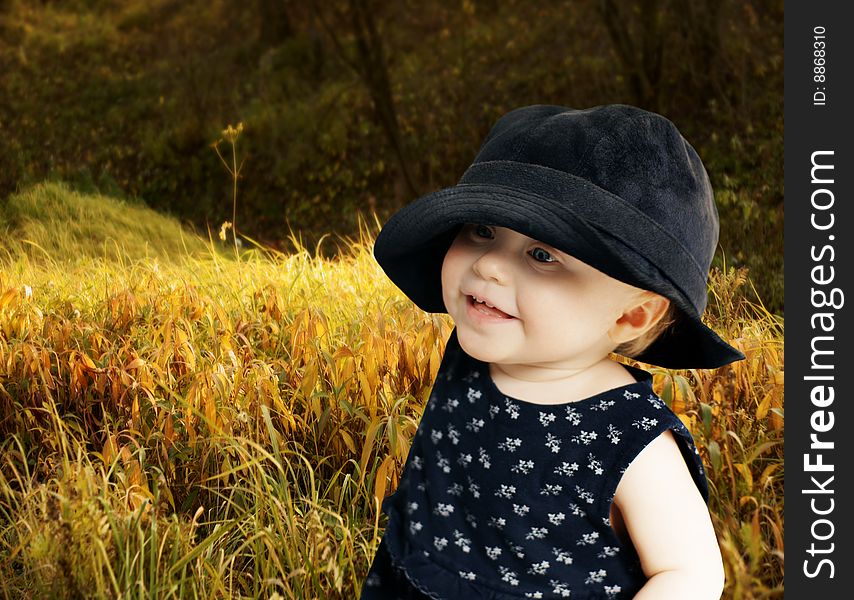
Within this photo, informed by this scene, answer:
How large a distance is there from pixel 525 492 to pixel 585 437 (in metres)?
0.14

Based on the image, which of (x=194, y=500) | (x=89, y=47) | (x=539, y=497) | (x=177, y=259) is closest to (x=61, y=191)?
(x=177, y=259)

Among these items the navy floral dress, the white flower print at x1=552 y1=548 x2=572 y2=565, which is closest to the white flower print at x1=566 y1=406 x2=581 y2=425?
the navy floral dress

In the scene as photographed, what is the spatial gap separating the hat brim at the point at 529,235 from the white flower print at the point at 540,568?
0.41m

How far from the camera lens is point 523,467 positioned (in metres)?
1.42

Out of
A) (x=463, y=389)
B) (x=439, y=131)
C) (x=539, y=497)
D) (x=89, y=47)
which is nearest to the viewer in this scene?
(x=539, y=497)

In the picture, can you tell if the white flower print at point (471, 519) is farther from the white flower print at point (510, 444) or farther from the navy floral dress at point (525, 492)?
the white flower print at point (510, 444)

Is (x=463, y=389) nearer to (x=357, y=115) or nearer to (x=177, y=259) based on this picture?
(x=177, y=259)

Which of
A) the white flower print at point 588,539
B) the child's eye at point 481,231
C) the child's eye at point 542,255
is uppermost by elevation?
the child's eye at point 481,231

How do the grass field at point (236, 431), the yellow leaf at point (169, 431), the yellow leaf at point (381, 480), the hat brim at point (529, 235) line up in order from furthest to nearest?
the yellow leaf at point (169, 431) < the yellow leaf at point (381, 480) < the grass field at point (236, 431) < the hat brim at point (529, 235)

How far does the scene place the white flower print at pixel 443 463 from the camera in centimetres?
153

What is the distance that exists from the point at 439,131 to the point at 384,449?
19.4 ft

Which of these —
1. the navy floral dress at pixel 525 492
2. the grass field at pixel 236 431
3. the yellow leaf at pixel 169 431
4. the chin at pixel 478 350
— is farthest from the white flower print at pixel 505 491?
the yellow leaf at pixel 169 431

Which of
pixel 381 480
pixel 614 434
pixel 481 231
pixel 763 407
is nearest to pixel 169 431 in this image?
pixel 381 480

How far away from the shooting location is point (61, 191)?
16.4 ft
